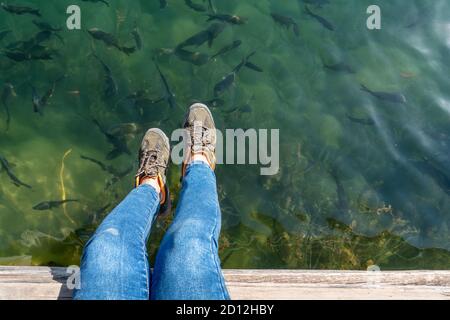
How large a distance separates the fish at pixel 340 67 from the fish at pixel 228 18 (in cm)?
104

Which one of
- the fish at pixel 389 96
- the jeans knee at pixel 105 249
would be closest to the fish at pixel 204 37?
the fish at pixel 389 96

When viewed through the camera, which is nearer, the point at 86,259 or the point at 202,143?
the point at 86,259

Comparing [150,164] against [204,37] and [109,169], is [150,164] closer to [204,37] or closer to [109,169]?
[109,169]

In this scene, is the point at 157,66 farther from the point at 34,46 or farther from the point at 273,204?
the point at 273,204

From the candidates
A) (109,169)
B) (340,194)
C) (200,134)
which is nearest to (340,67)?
(340,194)

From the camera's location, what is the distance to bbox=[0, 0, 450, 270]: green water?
4.20 m

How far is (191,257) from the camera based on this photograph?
208cm

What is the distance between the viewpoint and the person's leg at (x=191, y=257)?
199 centimetres

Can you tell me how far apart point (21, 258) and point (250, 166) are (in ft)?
7.51

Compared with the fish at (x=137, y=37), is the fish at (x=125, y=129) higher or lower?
lower

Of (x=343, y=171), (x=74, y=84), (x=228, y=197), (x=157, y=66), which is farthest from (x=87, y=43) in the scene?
(x=343, y=171)

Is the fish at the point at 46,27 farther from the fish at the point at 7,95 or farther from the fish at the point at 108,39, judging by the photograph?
the fish at the point at 7,95

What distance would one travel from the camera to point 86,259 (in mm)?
2117

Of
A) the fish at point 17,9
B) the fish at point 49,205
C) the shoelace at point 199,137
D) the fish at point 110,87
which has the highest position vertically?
the fish at point 17,9
